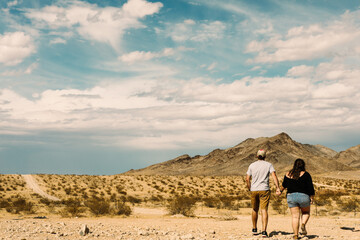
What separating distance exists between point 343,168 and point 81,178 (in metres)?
98.1

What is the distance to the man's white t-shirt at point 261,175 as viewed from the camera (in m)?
9.30

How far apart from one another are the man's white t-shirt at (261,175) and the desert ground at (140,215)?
4.40 ft

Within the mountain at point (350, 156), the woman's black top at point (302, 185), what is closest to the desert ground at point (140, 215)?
the woman's black top at point (302, 185)

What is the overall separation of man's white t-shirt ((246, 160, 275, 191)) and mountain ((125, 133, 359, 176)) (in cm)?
10901

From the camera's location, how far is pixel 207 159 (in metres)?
149

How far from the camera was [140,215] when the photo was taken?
69.2 ft

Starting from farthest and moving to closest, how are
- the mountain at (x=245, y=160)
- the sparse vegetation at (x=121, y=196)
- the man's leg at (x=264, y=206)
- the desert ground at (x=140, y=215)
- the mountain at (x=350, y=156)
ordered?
the mountain at (x=350, y=156) → the mountain at (x=245, y=160) → the sparse vegetation at (x=121, y=196) → the desert ground at (x=140, y=215) → the man's leg at (x=264, y=206)

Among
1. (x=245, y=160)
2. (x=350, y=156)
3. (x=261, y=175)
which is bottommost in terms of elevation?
(x=261, y=175)

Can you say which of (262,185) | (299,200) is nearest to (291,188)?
(299,200)

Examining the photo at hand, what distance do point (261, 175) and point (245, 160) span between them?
122777mm

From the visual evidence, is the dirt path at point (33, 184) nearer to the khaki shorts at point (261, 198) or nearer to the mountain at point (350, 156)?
the khaki shorts at point (261, 198)

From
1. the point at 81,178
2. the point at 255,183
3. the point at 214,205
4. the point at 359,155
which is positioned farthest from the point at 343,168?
the point at 255,183

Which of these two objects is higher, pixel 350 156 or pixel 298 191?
pixel 350 156

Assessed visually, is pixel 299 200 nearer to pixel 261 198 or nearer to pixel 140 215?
pixel 261 198
